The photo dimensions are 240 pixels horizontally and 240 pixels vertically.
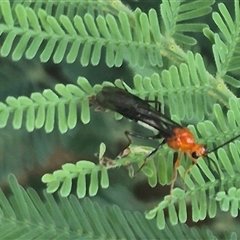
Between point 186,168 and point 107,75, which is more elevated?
point 107,75

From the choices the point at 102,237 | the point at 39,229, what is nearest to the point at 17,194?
the point at 39,229

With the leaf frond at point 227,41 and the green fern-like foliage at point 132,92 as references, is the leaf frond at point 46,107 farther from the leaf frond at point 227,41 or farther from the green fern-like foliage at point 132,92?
the leaf frond at point 227,41

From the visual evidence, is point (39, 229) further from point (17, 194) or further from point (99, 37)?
point (99, 37)

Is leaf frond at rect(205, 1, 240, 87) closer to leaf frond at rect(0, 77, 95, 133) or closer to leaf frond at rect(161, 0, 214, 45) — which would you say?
leaf frond at rect(161, 0, 214, 45)

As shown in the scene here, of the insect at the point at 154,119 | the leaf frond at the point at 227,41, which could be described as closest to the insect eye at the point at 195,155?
the insect at the point at 154,119

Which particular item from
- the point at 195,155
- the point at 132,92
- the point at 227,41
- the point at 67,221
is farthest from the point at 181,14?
the point at 67,221

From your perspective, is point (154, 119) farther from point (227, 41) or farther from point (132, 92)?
point (227, 41)
